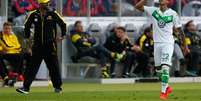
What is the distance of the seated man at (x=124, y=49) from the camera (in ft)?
85.1

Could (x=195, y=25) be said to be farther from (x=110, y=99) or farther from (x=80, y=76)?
(x=110, y=99)

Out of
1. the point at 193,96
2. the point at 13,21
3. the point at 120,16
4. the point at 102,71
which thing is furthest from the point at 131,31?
the point at 193,96

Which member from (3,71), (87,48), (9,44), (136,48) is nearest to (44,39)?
(3,71)

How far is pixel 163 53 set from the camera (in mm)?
17172

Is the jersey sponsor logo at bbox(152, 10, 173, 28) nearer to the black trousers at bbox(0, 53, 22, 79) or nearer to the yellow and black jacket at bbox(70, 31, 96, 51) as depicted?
the black trousers at bbox(0, 53, 22, 79)

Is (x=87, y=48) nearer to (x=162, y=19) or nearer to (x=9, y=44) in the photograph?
(x=9, y=44)

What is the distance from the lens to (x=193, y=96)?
17.2 meters

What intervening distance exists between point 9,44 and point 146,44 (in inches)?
189

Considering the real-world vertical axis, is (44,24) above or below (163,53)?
above

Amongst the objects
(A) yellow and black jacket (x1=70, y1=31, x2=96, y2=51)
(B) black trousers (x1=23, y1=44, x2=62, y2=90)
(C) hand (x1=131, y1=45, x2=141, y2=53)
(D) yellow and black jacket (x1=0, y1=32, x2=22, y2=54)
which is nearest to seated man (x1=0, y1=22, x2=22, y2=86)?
(D) yellow and black jacket (x1=0, y1=32, x2=22, y2=54)

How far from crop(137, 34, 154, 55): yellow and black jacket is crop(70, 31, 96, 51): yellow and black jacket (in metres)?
1.58

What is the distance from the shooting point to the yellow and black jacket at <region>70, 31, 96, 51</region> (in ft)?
84.7

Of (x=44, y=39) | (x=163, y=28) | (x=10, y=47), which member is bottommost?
(x=10, y=47)

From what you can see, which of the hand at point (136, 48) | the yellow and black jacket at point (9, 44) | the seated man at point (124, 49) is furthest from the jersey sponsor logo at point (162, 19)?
the hand at point (136, 48)
